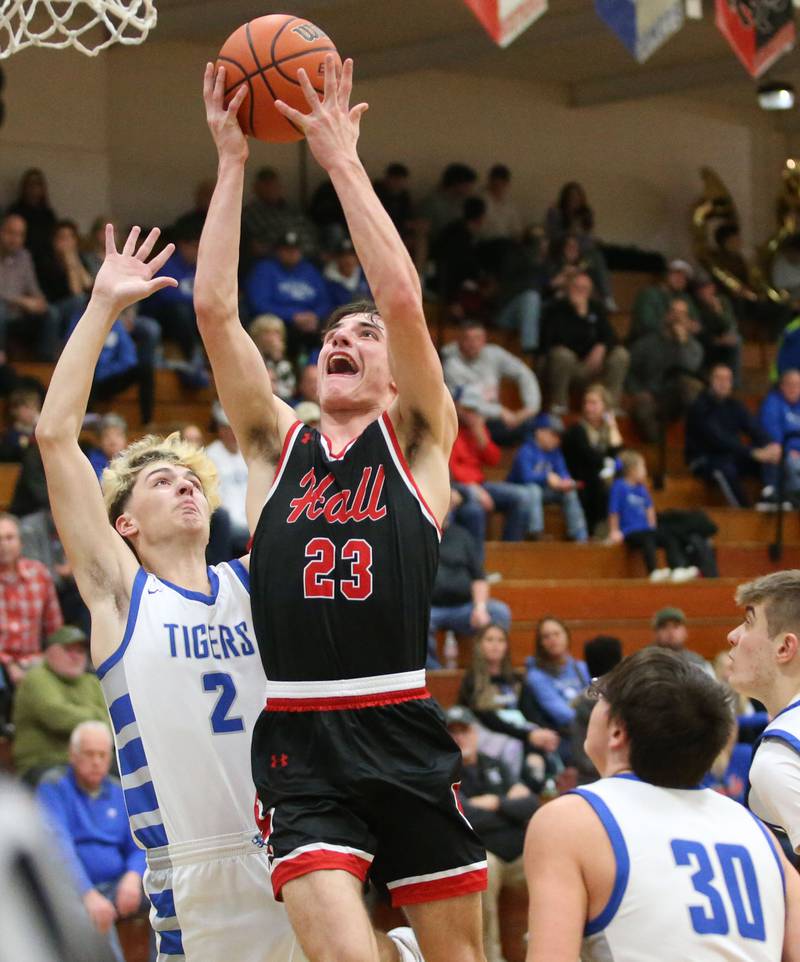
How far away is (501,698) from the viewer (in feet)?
32.1

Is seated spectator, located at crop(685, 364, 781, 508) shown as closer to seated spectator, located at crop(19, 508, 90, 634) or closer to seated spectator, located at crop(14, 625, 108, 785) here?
seated spectator, located at crop(19, 508, 90, 634)

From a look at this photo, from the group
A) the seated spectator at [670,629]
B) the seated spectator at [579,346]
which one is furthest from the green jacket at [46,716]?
the seated spectator at [579,346]

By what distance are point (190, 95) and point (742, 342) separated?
6.72 m

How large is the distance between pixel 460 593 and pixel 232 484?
68.8 inches

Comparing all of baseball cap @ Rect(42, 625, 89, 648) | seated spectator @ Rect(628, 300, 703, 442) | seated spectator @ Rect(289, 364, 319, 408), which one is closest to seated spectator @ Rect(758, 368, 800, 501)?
seated spectator @ Rect(628, 300, 703, 442)

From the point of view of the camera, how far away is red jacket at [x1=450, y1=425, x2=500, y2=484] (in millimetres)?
12562

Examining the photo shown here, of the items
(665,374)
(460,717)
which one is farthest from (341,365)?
(665,374)

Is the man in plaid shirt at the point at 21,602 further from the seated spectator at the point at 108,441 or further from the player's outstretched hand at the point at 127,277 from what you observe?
the player's outstretched hand at the point at 127,277

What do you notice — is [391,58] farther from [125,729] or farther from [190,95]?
[125,729]

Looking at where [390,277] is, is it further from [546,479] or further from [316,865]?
[546,479]

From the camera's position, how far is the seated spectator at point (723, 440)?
15.3 m

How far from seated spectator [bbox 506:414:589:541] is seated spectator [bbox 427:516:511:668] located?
2.10 m

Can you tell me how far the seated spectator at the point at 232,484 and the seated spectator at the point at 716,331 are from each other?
7.33m

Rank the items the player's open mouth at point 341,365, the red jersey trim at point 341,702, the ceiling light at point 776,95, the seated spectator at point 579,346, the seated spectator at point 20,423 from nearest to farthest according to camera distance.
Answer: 1. the red jersey trim at point 341,702
2. the player's open mouth at point 341,365
3. the seated spectator at point 20,423
4. the ceiling light at point 776,95
5. the seated spectator at point 579,346
